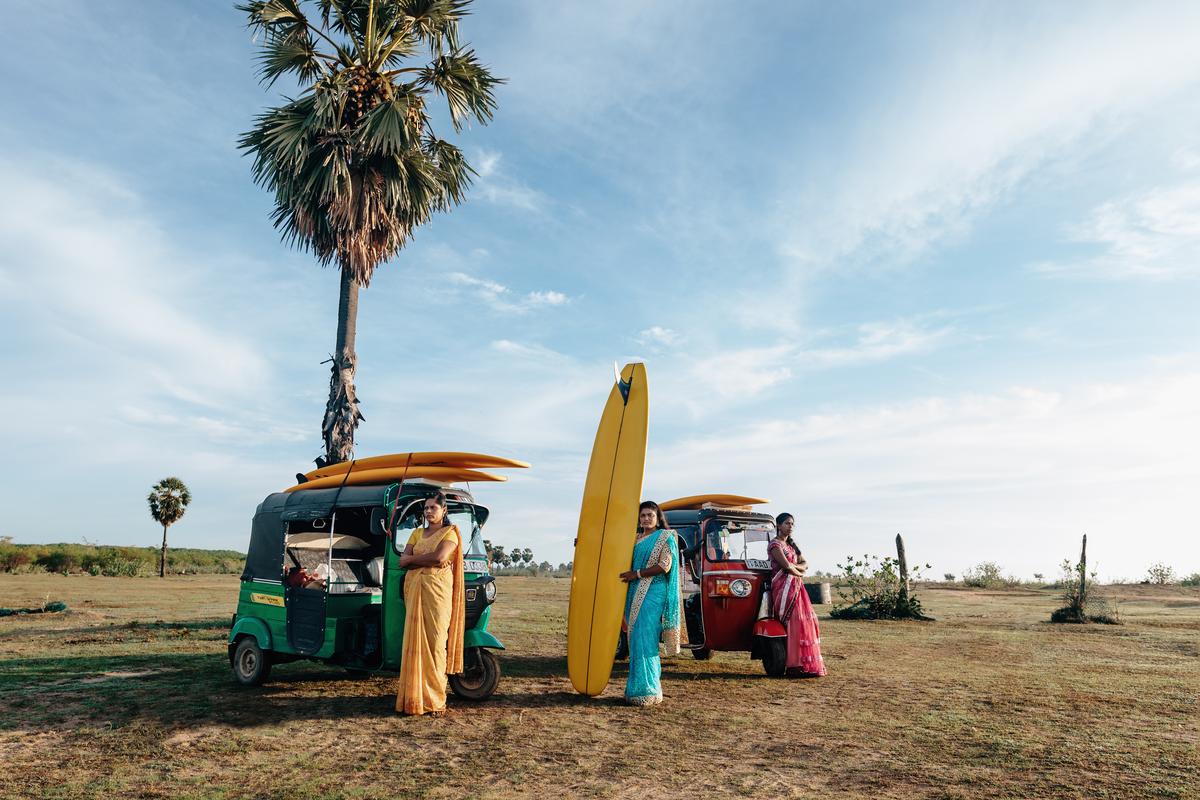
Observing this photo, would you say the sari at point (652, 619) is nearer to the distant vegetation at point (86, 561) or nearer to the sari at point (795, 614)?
the sari at point (795, 614)

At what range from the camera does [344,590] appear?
30.5 ft

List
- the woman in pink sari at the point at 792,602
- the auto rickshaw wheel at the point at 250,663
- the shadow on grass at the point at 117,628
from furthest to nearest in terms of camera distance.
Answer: the shadow on grass at the point at 117,628
the woman in pink sari at the point at 792,602
the auto rickshaw wheel at the point at 250,663

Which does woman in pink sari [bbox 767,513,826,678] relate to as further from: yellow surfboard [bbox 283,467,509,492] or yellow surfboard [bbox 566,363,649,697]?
yellow surfboard [bbox 283,467,509,492]

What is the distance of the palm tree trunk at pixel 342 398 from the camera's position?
1666 centimetres

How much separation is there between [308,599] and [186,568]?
4730 cm

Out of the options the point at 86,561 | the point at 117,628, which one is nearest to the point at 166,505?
the point at 86,561

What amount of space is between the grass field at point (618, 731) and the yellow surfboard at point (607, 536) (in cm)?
51

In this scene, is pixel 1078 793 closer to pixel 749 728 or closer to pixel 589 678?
pixel 749 728

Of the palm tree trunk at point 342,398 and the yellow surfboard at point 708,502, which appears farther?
the palm tree trunk at point 342,398

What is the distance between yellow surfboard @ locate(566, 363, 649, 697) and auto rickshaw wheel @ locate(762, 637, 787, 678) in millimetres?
2751

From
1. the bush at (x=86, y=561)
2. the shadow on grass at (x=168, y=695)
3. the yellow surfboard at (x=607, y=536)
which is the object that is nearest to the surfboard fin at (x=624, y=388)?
the yellow surfboard at (x=607, y=536)

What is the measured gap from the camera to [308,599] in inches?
358

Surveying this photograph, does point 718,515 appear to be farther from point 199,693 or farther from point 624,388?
point 199,693

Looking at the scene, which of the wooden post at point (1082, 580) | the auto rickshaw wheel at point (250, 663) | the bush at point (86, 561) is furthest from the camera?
the bush at point (86, 561)
